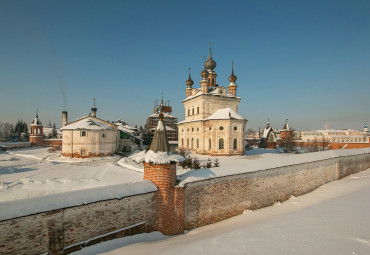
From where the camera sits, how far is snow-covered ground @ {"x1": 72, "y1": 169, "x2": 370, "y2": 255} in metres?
4.90

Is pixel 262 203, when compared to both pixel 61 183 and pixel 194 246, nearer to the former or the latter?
pixel 194 246

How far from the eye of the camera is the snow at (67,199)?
4.68m

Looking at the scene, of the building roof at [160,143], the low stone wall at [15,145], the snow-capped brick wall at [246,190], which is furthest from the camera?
the low stone wall at [15,145]

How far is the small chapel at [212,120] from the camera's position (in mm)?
24094

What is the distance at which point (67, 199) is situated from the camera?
5.40m

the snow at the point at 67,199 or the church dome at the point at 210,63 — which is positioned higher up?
the church dome at the point at 210,63

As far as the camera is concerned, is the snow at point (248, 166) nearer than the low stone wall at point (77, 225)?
No

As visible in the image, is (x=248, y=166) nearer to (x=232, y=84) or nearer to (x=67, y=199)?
(x=67, y=199)

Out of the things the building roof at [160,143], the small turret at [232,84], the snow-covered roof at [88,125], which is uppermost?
the small turret at [232,84]

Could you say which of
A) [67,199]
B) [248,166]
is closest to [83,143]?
[67,199]

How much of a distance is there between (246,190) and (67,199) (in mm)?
7260

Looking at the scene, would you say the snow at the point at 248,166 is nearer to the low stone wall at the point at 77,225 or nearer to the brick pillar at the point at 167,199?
the brick pillar at the point at 167,199

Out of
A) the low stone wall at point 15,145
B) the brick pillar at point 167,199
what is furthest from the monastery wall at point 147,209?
the low stone wall at point 15,145

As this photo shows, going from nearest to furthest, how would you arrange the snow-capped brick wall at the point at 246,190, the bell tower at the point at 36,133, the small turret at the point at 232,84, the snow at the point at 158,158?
1. the snow at the point at 158,158
2. the snow-capped brick wall at the point at 246,190
3. the small turret at the point at 232,84
4. the bell tower at the point at 36,133
